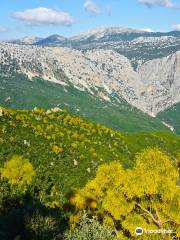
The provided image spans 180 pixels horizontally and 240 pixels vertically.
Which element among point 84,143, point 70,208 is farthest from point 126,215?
point 84,143

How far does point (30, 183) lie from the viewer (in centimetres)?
9325

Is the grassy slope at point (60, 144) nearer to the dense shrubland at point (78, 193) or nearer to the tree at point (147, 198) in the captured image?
the dense shrubland at point (78, 193)

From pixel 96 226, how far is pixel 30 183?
1448 inches

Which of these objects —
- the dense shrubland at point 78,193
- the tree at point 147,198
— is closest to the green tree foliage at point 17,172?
the dense shrubland at point 78,193

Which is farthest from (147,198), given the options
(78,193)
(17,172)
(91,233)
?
(17,172)

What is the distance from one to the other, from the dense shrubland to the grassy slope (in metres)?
Result: 0.33

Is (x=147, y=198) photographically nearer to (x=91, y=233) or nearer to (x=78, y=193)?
(x=91, y=233)

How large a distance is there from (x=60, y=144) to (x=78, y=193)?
58536 millimetres

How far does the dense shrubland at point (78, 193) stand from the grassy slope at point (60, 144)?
0.33 metres

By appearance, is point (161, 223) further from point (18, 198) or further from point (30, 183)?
point (30, 183)

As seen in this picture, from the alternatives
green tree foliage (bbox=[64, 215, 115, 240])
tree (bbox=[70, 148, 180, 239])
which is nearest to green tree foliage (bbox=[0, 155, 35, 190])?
tree (bbox=[70, 148, 180, 239])

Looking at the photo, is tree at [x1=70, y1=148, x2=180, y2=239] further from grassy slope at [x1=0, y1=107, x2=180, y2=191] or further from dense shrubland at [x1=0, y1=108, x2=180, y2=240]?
grassy slope at [x1=0, y1=107, x2=180, y2=191]

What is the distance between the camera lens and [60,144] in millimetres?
150250

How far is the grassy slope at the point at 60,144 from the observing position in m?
136
